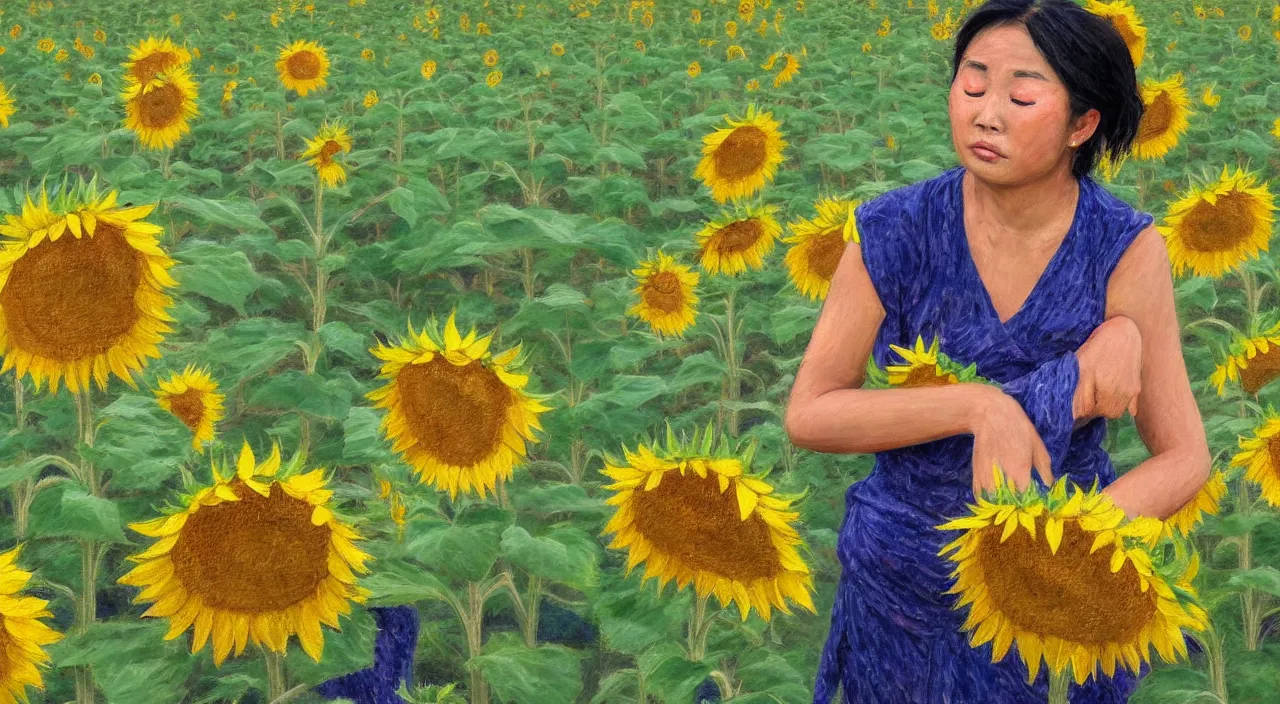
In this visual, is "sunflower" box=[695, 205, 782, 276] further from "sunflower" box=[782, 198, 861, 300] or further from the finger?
the finger

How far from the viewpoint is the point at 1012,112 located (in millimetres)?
1869

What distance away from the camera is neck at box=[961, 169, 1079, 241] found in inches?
78.0

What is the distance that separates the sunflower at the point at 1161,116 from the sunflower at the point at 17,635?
151 inches

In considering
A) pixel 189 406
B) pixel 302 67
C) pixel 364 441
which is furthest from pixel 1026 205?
pixel 302 67

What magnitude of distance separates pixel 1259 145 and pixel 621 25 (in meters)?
7.00

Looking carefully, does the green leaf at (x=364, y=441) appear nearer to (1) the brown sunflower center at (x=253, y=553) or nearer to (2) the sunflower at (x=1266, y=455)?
(1) the brown sunflower center at (x=253, y=553)

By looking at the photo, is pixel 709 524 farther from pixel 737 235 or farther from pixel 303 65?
pixel 303 65

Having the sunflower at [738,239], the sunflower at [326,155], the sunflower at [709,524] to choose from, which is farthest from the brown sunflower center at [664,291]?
the sunflower at [709,524]

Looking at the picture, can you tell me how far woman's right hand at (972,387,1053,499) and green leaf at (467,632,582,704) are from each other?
3.03 feet

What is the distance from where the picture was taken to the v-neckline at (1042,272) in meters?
2.00

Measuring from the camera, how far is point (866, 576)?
213 cm

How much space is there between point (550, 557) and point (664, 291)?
59.7 inches

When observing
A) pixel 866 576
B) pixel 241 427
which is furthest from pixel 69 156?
pixel 866 576

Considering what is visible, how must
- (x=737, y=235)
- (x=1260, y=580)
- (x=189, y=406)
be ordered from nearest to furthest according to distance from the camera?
(x=1260, y=580) → (x=189, y=406) → (x=737, y=235)
